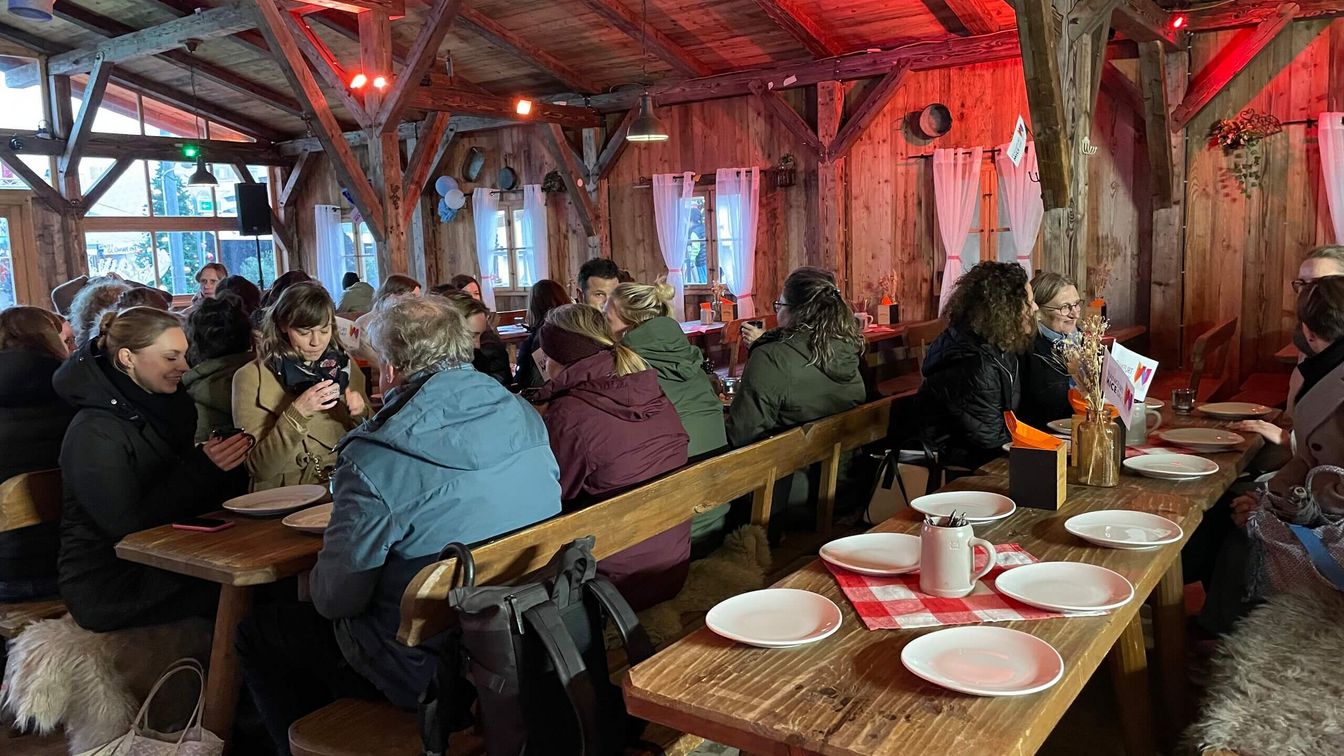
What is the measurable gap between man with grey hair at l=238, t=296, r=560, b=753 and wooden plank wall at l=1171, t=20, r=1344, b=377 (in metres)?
6.73

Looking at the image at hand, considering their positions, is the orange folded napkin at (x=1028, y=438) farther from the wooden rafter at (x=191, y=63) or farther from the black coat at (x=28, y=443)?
the wooden rafter at (x=191, y=63)

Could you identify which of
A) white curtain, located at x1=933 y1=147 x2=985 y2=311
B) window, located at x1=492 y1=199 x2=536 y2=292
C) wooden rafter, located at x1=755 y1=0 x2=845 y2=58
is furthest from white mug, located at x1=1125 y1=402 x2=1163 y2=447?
window, located at x1=492 y1=199 x2=536 y2=292

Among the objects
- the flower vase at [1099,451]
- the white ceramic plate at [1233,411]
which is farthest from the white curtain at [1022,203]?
the flower vase at [1099,451]

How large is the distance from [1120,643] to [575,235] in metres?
9.03

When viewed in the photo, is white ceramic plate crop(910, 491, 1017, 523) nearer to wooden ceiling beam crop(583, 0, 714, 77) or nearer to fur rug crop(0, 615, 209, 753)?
fur rug crop(0, 615, 209, 753)

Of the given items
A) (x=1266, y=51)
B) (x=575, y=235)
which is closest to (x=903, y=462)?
(x=1266, y=51)

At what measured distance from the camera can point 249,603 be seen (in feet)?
8.27

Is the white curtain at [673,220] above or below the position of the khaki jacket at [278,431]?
above

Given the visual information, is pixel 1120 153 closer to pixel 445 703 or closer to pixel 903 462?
pixel 903 462

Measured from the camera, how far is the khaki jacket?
302 cm

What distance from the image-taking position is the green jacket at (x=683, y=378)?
3.02 metres

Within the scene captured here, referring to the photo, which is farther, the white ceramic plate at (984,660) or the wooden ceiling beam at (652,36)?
the wooden ceiling beam at (652,36)

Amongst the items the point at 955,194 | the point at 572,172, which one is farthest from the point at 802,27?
the point at 572,172

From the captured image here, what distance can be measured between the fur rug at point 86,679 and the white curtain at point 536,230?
8.42 meters
